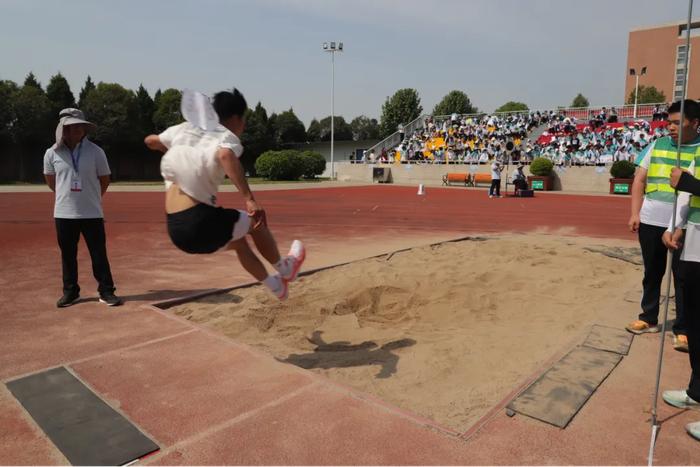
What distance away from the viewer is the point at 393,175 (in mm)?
37656

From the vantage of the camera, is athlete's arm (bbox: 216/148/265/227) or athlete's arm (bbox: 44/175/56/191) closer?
athlete's arm (bbox: 216/148/265/227)

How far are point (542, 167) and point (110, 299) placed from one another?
2779cm

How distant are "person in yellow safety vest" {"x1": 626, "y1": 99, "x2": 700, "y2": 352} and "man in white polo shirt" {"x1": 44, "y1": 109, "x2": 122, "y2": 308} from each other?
5340 mm

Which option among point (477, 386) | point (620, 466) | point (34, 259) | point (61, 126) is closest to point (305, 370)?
point (477, 386)

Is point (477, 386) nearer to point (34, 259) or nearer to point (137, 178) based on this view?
point (34, 259)

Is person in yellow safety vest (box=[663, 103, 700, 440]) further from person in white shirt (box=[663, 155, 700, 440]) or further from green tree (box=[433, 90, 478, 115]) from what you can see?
green tree (box=[433, 90, 478, 115])

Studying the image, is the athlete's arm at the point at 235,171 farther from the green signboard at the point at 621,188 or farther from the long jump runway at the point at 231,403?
the green signboard at the point at 621,188

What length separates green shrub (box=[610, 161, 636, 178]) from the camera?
84.4 ft

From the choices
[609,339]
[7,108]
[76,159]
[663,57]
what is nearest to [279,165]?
[7,108]

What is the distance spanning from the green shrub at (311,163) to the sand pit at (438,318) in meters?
30.3

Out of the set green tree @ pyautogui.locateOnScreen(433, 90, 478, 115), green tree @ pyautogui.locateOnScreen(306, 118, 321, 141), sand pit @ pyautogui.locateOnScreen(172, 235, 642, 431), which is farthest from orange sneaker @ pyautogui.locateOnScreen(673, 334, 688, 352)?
green tree @ pyautogui.locateOnScreen(433, 90, 478, 115)

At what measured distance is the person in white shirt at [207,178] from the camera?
3.17 metres

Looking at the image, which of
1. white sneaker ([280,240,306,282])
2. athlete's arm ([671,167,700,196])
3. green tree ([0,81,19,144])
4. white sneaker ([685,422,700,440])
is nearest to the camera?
white sneaker ([685,422,700,440])

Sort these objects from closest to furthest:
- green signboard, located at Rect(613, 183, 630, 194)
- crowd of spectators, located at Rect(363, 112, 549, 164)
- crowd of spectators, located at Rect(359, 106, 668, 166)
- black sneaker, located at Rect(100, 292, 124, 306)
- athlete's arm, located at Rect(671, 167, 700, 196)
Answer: athlete's arm, located at Rect(671, 167, 700, 196) → black sneaker, located at Rect(100, 292, 124, 306) → green signboard, located at Rect(613, 183, 630, 194) → crowd of spectators, located at Rect(359, 106, 668, 166) → crowd of spectators, located at Rect(363, 112, 549, 164)
